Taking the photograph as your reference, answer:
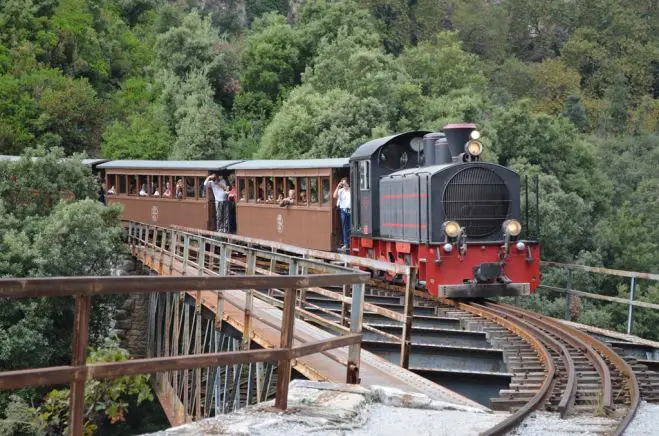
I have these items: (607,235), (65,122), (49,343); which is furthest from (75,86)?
(49,343)

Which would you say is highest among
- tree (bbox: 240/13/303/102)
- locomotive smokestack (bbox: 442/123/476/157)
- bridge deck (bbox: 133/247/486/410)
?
tree (bbox: 240/13/303/102)

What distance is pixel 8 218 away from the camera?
23.3m

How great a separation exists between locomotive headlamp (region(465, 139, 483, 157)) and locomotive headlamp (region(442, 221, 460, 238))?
1.44 meters

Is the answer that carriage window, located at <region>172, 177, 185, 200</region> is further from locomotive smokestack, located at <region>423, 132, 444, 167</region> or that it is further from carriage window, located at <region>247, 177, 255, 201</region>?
locomotive smokestack, located at <region>423, 132, 444, 167</region>

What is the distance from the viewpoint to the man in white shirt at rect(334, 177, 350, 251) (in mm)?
20234

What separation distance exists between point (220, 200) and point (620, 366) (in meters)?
17.3

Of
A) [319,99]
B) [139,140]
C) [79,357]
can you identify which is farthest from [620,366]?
[139,140]

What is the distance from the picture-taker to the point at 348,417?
20.5ft

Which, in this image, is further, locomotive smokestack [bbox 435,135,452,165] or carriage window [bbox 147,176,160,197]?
carriage window [bbox 147,176,160,197]

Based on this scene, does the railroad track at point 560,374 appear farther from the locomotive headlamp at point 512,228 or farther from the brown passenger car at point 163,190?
the brown passenger car at point 163,190

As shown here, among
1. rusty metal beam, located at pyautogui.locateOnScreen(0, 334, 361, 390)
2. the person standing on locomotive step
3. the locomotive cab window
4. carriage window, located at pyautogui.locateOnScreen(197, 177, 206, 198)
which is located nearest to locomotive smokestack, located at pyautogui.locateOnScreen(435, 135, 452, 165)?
the locomotive cab window

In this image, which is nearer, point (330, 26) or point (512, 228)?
point (512, 228)

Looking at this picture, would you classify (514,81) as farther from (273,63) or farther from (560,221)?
(560,221)

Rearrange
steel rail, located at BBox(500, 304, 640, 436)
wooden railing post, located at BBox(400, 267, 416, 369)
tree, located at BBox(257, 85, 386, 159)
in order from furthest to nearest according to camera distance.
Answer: tree, located at BBox(257, 85, 386, 159)
wooden railing post, located at BBox(400, 267, 416, 369)
steel rail, located at BBox(500, 304, 640, 436)
